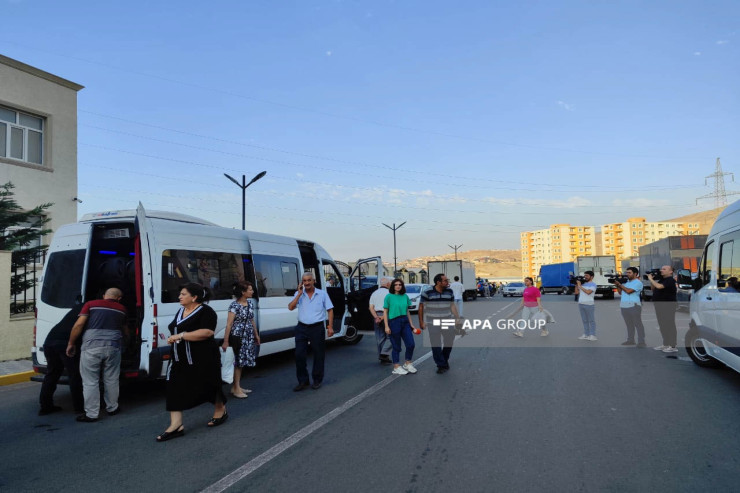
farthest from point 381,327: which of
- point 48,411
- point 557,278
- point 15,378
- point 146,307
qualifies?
point 557,278

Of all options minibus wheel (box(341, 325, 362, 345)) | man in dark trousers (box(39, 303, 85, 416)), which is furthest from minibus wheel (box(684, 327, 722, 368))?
man in dark trousers (box(39, 303, 85, 416))

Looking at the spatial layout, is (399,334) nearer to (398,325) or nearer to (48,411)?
(398,325)

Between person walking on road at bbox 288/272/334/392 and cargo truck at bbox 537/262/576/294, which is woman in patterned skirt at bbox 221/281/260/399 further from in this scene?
cargo truck at bbox 537/262/576/294

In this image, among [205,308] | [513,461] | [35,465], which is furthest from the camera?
[205,308]

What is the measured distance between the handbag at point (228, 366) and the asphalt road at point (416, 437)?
36cm

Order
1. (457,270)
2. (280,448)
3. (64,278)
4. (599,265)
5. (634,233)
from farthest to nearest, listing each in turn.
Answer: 1. (634,233)
2. (599,265)
3. (457,270)
4. (64,278)
5. (280,448)

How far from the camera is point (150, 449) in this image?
496cm

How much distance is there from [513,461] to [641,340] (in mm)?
8493

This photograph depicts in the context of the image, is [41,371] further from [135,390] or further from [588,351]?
[588,351]

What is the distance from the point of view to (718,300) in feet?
24.0

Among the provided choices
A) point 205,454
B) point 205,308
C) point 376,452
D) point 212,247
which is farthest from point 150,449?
point 212,247

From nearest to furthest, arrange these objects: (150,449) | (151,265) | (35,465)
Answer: (35,465) → (150,449) → (151,265)

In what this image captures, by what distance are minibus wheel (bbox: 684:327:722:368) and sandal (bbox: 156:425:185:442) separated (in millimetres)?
7886

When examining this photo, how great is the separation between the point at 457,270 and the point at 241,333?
32638 millimetres
